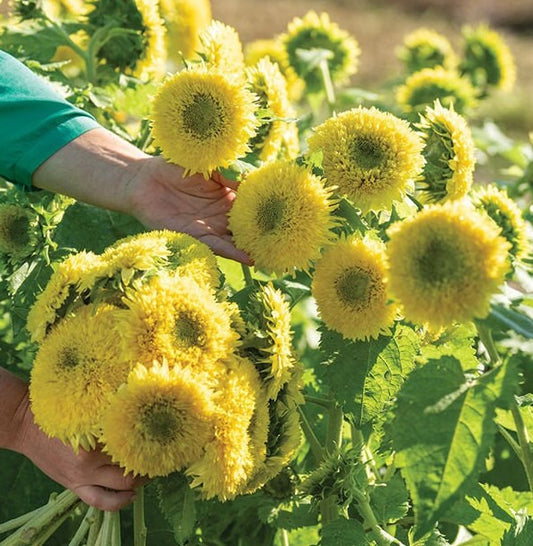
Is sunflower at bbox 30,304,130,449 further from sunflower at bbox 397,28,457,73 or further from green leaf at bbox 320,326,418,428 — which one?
sunflower at bbox 397,28,457,73

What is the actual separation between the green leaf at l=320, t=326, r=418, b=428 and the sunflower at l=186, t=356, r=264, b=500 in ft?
0.54

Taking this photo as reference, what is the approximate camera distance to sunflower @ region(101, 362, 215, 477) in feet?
2.81

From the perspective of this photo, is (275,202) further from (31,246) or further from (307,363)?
(307,363)

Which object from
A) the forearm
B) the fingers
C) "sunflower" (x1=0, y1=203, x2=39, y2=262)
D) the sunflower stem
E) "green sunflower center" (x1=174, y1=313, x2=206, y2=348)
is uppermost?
"green sunflower center" (x1=174, y1=313, x2=206, y2=348)

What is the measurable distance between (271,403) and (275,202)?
22 cm

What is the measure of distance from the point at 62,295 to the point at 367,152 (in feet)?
1.20

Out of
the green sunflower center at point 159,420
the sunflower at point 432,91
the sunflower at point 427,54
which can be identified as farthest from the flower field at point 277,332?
the sunflower at point 427,54

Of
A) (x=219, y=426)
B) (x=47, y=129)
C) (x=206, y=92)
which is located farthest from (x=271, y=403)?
(x=47, y=129)

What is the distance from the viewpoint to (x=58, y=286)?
0.96m

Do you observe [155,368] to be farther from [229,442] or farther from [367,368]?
[367,368]

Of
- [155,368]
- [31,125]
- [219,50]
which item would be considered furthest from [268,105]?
[155,368]

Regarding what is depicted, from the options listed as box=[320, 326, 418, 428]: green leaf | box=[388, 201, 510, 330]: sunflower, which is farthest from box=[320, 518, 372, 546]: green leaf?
box=[388, 201, 510, 330]: sunflower

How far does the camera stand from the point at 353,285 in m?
1.00

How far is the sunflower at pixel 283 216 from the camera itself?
102cm
